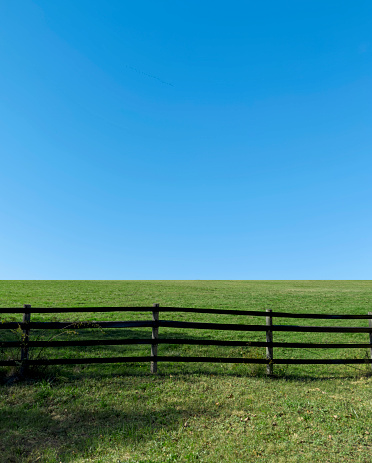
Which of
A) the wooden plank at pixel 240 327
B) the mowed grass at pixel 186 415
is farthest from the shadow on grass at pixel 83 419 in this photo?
the wooden plank at pixel 240 327

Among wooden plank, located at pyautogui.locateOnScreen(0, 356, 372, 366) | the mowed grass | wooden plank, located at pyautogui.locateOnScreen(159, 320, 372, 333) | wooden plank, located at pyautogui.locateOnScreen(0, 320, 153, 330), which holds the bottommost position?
the mowed grass

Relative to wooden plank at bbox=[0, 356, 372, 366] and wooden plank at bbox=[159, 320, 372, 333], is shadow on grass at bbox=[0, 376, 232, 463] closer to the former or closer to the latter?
wooden plank at bbox=[0, 356, 372, 366]

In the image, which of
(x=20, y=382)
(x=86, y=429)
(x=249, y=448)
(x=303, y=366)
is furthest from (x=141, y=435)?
(x=303, y=366)

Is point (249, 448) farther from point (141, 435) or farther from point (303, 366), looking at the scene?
point (303, 366)

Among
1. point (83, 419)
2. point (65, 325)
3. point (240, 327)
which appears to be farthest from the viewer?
point (240, 327)

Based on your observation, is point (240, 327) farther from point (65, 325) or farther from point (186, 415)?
point (65, 325)

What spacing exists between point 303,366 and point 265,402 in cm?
475

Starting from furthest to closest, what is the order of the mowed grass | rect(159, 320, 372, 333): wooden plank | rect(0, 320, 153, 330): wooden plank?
rect(159, 320, 372, 333): wooden plank < rect(0, 320, 153, 330): wooden plank < the mowed grass

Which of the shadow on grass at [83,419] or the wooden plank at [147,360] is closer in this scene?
the shadow on grass at [83,419]

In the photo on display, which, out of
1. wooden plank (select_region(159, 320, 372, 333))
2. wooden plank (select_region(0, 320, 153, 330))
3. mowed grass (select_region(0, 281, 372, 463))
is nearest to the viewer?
mowed grass (select_region(0, 281, 372, 463))

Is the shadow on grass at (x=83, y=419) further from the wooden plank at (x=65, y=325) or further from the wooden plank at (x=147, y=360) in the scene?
the wooden plank at (x=65, y=325)

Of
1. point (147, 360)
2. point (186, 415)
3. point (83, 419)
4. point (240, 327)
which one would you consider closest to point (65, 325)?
point (147, 360)

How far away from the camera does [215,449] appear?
236 inches

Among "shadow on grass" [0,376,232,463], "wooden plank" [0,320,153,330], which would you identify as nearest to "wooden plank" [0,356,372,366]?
"shadow on grass" [0,376,232,463]
